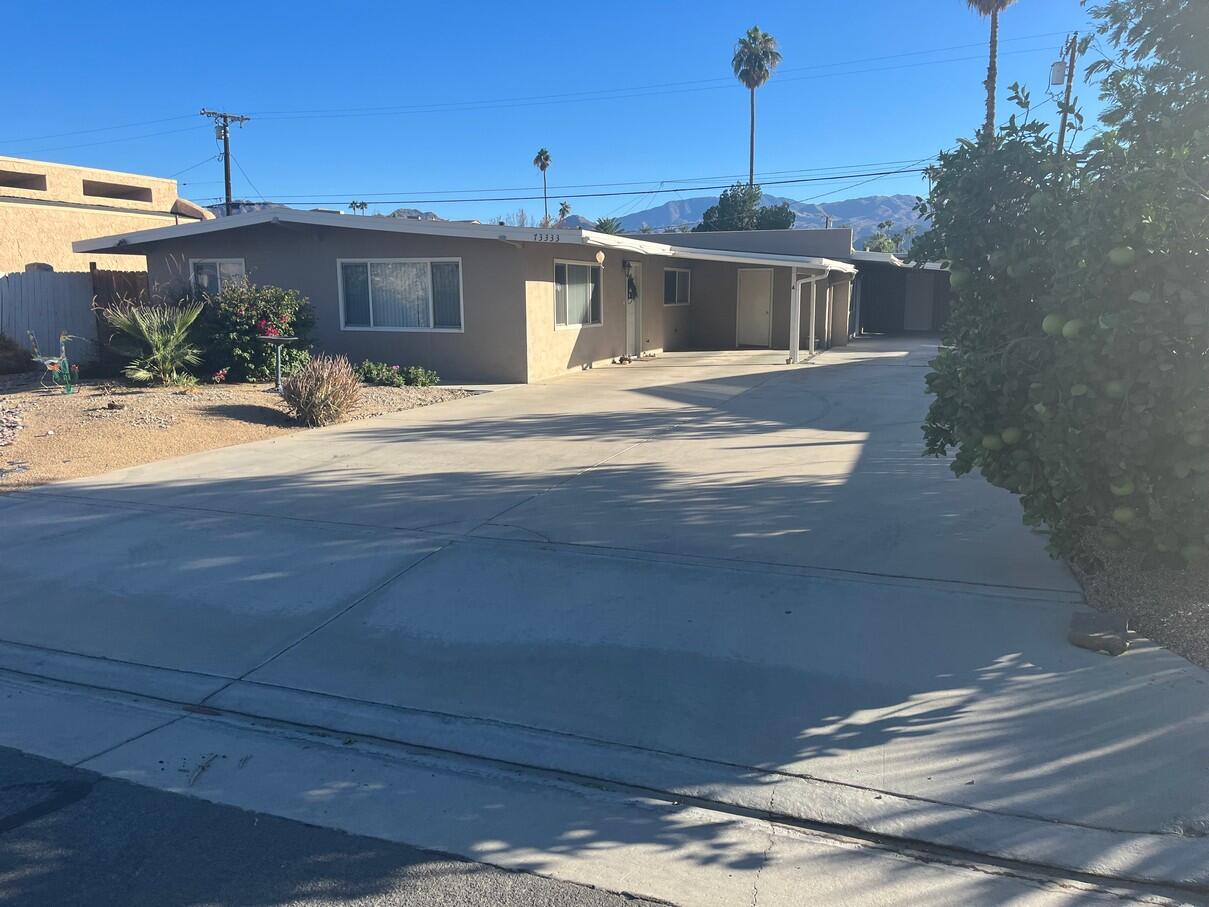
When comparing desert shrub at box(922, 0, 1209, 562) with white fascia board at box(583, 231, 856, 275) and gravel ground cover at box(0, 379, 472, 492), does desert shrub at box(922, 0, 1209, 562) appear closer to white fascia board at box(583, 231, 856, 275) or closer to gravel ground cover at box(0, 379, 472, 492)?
gravel ground cover at box(0, 379, 472, 492)

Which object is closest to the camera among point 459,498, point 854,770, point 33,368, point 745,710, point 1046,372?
point 854,770

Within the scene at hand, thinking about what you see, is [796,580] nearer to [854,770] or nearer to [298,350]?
[854,770]

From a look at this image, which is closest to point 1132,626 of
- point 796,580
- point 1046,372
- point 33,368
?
point 1046,372

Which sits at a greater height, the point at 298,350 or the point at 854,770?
the point at 298,350

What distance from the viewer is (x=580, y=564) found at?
21.2 feet

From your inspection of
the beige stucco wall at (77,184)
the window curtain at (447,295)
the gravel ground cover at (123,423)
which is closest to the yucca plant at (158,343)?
the gravel ground cover at (123,423)

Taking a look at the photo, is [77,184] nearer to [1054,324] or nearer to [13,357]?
[13,357]

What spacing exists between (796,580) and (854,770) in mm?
2244

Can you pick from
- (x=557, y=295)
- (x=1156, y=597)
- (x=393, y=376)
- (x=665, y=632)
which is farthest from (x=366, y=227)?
(x=1156, y=597)

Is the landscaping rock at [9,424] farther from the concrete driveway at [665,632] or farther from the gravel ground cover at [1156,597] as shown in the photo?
the gravel ground cover at [1156,597]

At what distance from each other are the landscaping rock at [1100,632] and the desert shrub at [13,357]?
17.7 metres

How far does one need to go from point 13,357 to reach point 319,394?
28.1 feet

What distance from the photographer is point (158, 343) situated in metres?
14.2

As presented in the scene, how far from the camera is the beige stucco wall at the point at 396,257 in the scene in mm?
16750
